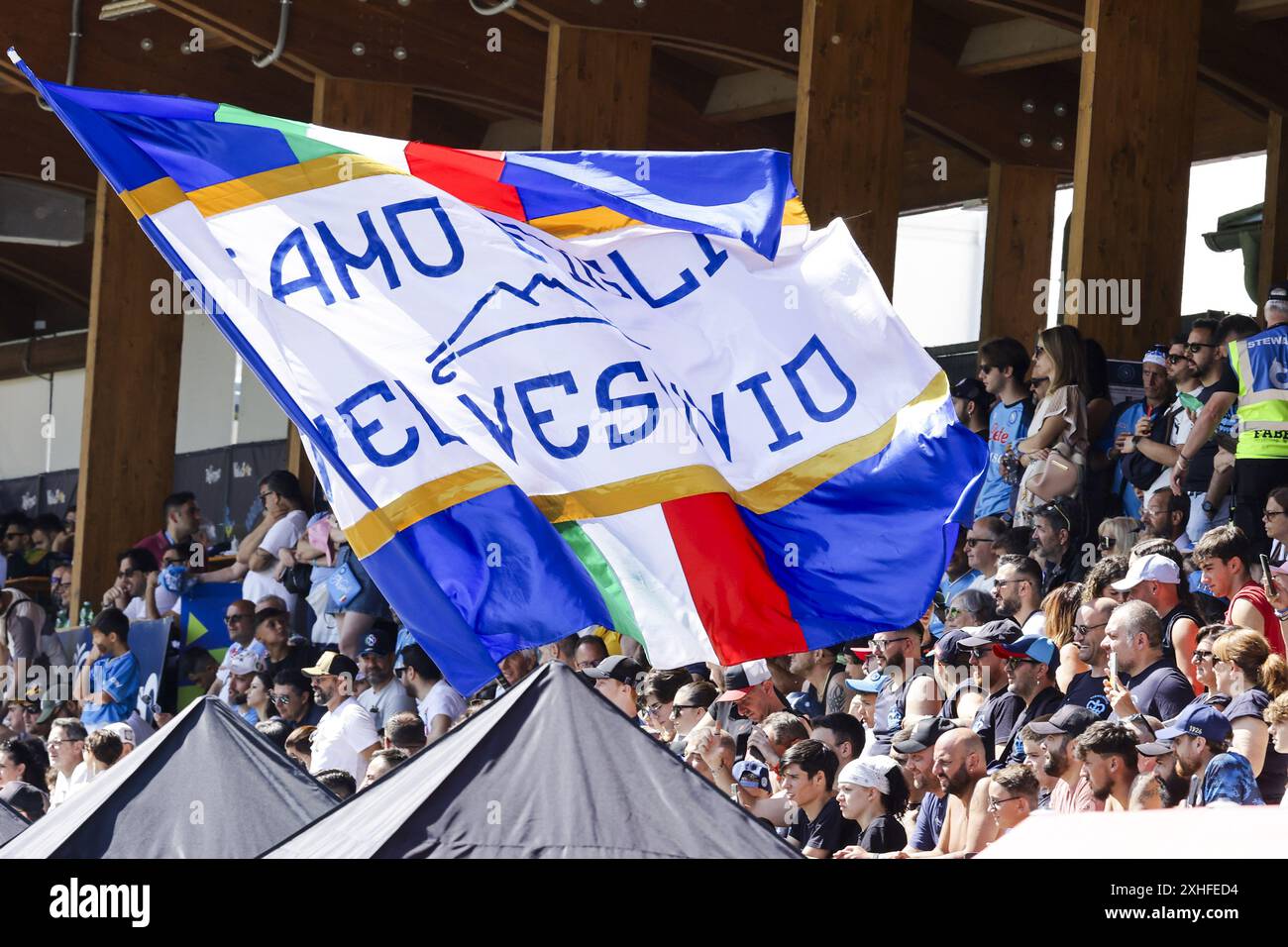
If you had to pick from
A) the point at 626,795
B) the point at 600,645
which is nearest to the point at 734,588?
the point at 626,795

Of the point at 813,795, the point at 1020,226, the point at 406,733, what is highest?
the point at 1020,226

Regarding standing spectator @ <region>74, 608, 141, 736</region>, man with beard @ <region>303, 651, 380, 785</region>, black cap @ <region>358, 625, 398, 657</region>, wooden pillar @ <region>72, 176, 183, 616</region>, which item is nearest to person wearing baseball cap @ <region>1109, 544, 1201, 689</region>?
man with beard @ <region>303, 651, 380, 785</region>

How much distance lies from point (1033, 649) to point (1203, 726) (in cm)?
122

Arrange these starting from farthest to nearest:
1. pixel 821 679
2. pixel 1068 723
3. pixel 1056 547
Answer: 1. pixel 821 679
2. pixel 1056 547
3. pixel 1068 723

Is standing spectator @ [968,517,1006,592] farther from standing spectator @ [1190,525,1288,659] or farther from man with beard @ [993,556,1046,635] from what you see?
standing spectator @ [1190,525,1288,659]

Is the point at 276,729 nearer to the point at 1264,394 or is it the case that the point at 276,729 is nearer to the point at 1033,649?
the point at 1033,649

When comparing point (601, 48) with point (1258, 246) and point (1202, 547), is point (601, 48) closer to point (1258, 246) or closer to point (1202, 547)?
point (1258, 246)

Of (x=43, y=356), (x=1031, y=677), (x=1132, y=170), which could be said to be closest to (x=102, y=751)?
(x=1031, y=677)

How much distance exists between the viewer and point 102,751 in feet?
36.2

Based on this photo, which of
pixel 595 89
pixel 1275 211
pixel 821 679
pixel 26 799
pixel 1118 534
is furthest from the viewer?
pixel 1275 211

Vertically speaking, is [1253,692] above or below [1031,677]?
above

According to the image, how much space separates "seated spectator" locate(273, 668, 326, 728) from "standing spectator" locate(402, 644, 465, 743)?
2.96 ft

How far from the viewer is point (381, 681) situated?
11227 mm

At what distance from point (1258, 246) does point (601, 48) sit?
4.81 meters
